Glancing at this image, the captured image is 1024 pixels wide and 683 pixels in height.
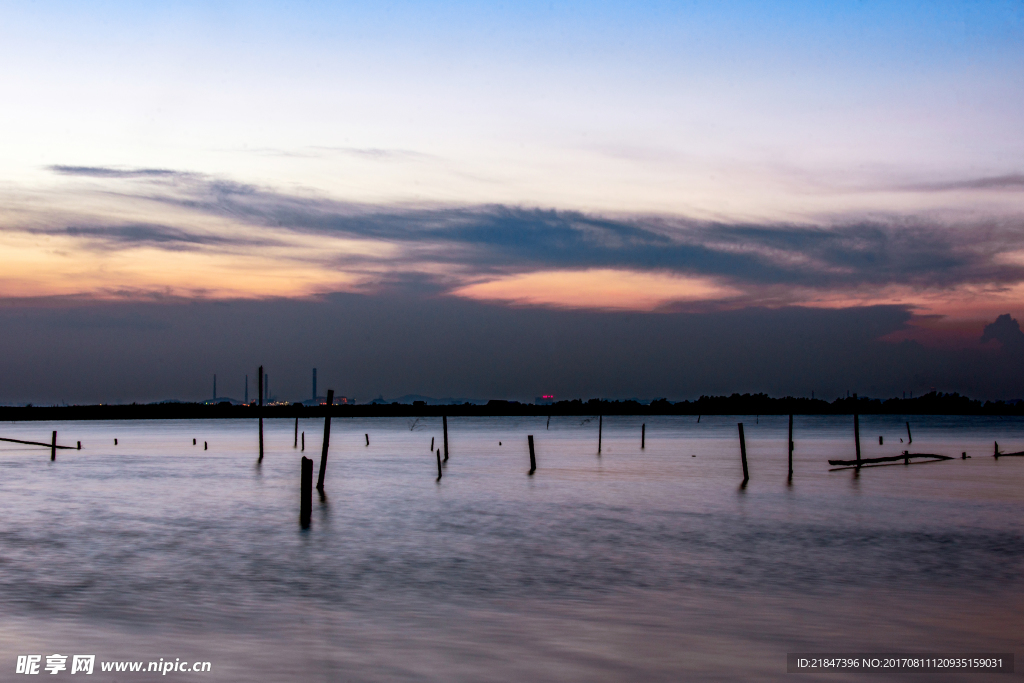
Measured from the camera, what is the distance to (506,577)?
1759 centimetres

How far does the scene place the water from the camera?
11.9 meters

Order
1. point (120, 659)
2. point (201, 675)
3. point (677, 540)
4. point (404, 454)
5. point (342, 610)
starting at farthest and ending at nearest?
1. point (404, 454)
2. point (677, 540)
3. point (342, 610)
4. point (120, 659)
5. point (201, 675)

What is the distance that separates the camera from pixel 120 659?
37.2 feet

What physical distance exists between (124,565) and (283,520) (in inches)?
323

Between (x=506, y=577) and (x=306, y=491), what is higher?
(x=306, y=491)

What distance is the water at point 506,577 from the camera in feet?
38.9

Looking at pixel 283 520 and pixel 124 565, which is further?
pixel 283 520

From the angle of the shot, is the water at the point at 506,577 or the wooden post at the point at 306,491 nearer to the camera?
the water at the point at 506,577

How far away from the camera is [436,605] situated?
14.9 metres

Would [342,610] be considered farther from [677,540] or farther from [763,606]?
[677,540]

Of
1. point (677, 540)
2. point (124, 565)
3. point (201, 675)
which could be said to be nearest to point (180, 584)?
point (124, 565)

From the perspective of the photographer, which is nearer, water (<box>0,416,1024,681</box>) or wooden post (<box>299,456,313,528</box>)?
water (<box>0,416,1024,681</box>)

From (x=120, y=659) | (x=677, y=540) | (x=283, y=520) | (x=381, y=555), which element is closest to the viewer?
(x=120, y=659)

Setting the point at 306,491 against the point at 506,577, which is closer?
the point at 506,577
